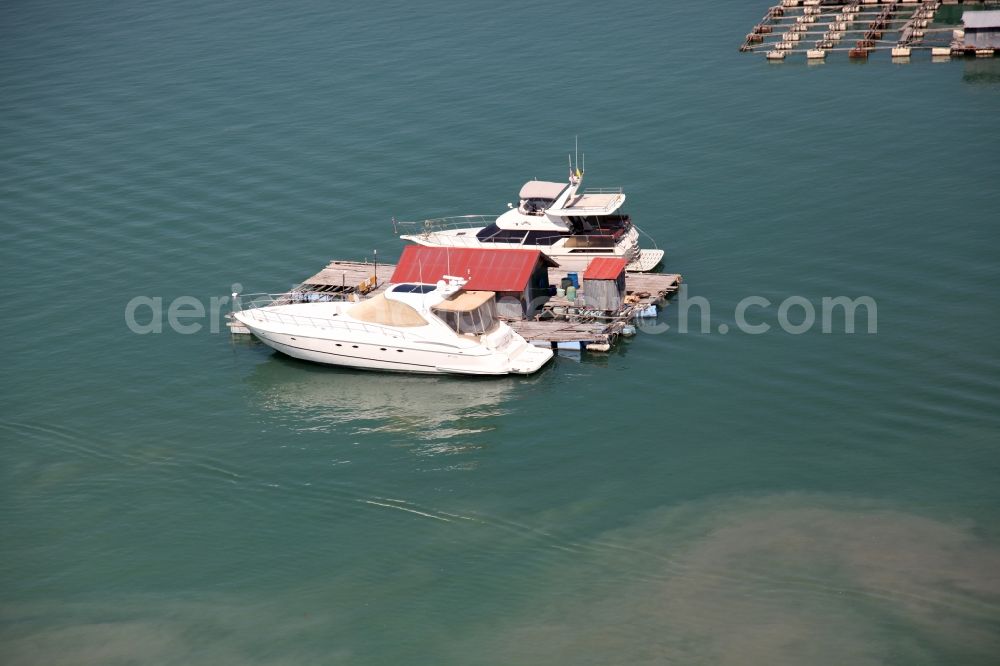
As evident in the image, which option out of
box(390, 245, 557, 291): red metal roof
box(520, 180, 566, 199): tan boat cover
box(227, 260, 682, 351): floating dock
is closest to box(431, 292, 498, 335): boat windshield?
box(227, 260, 682, 351): floating dock

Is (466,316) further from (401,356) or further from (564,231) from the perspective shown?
(564,231)

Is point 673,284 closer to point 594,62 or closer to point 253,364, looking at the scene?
point 253,364

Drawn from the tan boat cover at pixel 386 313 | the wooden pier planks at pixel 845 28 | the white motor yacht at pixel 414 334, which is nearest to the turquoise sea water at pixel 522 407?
the white motor yacht at pixel 414 334

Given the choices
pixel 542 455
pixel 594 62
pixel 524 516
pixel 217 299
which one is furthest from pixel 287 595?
pixel 594 62

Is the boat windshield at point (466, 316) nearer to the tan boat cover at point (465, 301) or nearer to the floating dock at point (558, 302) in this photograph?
the tan boat cover at point (465, 301)

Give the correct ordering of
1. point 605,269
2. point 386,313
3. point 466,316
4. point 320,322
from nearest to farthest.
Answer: point 466,316
point 386,313
point 320,322
point 605,269

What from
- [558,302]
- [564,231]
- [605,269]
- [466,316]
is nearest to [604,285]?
[605,269]

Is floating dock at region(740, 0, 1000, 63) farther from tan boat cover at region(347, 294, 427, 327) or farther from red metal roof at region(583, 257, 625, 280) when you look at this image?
tan boat cover at region(347, 294, 427, 327)
